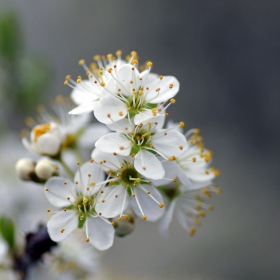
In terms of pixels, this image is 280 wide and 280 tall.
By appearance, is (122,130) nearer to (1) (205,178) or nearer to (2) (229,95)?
(1) (205,178)

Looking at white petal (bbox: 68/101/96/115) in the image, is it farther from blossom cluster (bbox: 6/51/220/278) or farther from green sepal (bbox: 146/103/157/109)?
green sepal (bbox: 146/103/157/109)

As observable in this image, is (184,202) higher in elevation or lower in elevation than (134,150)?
lower

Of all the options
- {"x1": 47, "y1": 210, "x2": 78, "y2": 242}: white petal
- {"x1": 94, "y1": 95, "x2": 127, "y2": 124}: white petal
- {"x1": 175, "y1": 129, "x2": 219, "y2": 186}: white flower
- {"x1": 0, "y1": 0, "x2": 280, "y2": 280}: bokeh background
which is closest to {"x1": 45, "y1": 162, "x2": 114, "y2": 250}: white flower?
{"x1": 47, "y1": 210, "x2": 78, "y2": 242}: white petal

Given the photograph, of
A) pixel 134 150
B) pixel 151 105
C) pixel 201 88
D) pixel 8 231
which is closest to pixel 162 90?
pixel 151 105

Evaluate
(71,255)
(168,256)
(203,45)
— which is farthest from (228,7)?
(71,255)

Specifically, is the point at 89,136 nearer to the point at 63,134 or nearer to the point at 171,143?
the point at 63,134

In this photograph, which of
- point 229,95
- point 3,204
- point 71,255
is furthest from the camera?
point 229,95

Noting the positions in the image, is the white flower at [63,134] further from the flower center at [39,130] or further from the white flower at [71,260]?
the white flower at [71,260]

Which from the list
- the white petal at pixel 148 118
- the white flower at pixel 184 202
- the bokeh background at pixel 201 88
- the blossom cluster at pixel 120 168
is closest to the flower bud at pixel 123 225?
the blossom cluster at pixel 120 168
